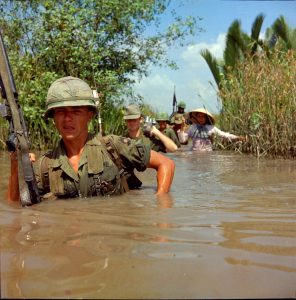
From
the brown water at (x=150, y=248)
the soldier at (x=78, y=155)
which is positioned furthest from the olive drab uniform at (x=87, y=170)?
the brown water at (x=150, y=248)

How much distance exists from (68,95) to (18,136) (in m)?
0.48

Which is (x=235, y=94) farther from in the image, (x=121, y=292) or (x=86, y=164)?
(x=121, y=292)

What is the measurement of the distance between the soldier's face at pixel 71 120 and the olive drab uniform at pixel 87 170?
0.15 metres

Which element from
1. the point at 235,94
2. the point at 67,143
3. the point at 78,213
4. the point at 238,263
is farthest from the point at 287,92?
the point at 238,263

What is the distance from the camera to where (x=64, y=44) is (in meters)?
12.3

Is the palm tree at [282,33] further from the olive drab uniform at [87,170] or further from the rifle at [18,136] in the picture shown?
the rifle at [18,136]

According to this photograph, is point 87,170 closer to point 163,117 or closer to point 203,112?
point 203,112

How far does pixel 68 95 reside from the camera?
11.6ft

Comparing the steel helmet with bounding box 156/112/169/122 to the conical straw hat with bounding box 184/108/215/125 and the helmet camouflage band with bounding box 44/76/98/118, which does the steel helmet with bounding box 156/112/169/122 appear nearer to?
Result: the conical straw hat with bounding box 184/108/215/125

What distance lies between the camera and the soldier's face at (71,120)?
143 inches

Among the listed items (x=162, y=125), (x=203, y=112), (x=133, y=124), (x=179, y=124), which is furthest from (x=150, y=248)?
(x=179, y=124)

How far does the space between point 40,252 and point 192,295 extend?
2.48ft

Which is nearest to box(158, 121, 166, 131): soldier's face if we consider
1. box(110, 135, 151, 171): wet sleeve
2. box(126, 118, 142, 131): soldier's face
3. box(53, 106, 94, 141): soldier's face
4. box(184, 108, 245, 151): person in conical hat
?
box(184, 108, 245, 151): person in conical hat

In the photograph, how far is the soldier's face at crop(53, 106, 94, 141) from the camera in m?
3.63
